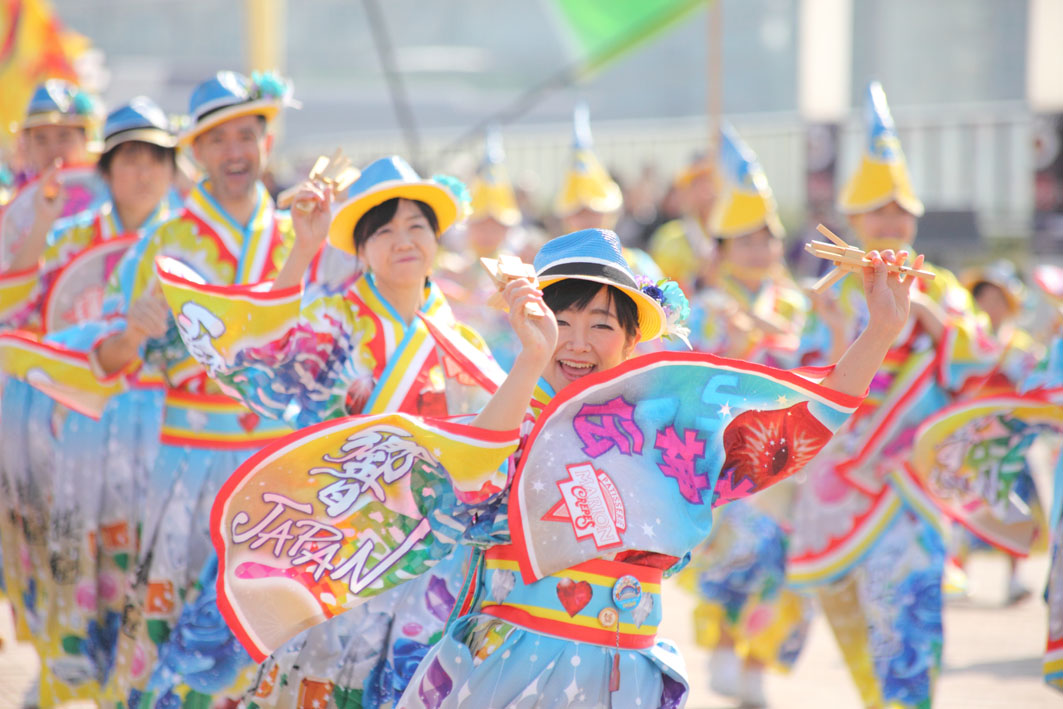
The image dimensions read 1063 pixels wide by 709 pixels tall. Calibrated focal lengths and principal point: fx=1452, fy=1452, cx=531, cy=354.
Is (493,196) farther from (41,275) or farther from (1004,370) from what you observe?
(1004,370)

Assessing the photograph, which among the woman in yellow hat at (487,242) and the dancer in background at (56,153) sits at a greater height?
the dancer in background at (56,153)

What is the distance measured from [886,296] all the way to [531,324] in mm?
683

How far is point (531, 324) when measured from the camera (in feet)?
8.75

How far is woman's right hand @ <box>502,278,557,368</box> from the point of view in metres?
2.66

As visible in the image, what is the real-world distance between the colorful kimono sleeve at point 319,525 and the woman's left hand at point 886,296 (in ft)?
2.96

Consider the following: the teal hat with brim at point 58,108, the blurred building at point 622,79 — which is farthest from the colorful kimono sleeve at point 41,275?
the blurred building at point 622,79

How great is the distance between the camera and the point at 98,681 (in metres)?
4.98

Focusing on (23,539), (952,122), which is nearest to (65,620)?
(23,539)

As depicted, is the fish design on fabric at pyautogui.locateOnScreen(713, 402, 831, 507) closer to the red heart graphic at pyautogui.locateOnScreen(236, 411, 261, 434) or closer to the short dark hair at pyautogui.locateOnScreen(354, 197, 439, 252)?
the short dark hair at pyautogui.locateOnScreen(354, 197, 439, 252)

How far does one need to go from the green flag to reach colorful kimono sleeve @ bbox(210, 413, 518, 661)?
345 inches

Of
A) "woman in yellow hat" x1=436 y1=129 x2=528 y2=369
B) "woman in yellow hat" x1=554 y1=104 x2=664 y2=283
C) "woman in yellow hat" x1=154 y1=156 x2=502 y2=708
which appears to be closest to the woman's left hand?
"woman in yellow hat" x1=154 y1=156 x2=502 y2=708

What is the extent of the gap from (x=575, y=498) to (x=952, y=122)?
12.8 metres

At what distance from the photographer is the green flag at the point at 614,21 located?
36.9 ft

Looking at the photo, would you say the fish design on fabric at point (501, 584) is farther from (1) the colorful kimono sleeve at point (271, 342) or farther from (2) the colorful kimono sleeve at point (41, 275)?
(2) the colorful kimono sleeve at point (41, 275)
